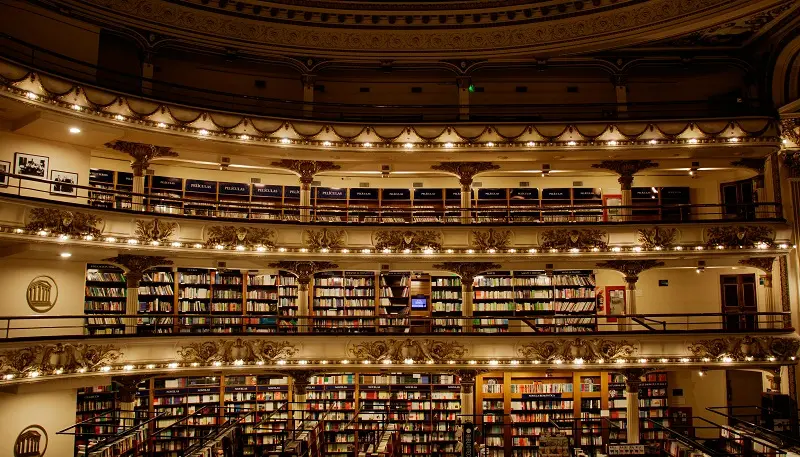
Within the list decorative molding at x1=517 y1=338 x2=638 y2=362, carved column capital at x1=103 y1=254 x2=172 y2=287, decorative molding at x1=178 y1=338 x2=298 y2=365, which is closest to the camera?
decorative molding at x1=178 y1=338 x2=298 y2=365

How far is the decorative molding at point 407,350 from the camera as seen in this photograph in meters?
14.8

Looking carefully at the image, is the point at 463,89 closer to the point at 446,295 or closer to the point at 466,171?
the point at 466,171

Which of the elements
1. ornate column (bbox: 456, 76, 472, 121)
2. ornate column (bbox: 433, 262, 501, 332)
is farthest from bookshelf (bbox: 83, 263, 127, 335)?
ornate column (bbox: 456, 76, 472, 121)

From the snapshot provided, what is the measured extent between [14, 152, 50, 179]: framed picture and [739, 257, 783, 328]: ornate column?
51.1 feet

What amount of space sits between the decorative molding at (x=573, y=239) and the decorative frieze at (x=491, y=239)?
2.80ft

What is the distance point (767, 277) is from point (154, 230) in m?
13.9

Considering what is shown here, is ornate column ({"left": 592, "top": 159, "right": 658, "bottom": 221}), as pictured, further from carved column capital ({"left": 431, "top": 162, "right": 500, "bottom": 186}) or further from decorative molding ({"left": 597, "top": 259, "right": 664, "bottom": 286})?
carved column capital ({"left": 431, "top": 162, "right": 500, "bottom": 186})

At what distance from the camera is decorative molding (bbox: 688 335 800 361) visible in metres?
14.6

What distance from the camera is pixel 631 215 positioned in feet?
54.5

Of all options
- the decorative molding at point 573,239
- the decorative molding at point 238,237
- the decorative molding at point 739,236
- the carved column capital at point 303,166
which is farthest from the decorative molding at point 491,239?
the decorative molding at point 238,237

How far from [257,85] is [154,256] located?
5532 mm

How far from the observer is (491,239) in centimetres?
1560

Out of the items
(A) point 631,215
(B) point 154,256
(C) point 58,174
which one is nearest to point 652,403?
(A) point 631,215

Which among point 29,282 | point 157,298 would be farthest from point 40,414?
point 157,298
